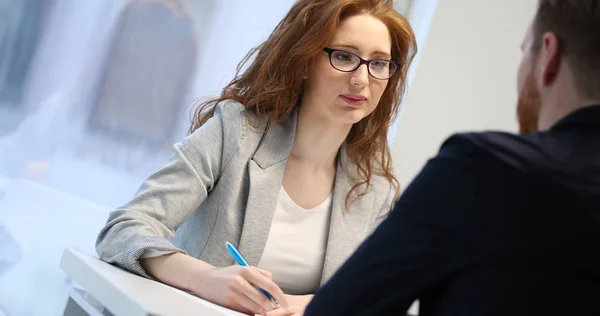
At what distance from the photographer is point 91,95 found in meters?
2.46

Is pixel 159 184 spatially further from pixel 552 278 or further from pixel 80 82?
pixel 552 278

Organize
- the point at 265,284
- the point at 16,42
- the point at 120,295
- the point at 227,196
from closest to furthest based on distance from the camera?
the point at 120,295, the point at 265,284, the point at 227,196, the point at 16,42

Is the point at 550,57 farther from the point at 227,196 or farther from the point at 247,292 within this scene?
the point at 227,196

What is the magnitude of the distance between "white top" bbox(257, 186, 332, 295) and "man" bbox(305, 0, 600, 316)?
3.32 feet

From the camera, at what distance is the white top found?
A: 5.99ft

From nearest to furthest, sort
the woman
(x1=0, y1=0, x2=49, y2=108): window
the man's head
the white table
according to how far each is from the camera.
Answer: the man's head < the white table < the woman < (x1=0, y1=0, x2=49, y2=108): window

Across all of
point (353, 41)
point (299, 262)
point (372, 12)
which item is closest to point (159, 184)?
point (299, 262)

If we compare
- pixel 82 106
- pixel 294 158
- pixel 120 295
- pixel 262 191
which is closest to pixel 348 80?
pixel 294 158

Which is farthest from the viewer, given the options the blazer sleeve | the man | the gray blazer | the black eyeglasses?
the black eyeglasses

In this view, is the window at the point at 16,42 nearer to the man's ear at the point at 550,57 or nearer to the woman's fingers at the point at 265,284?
the woman's fingers at the point at 265,284

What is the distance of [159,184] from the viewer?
5.47 ft

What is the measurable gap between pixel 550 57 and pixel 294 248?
1120 mm

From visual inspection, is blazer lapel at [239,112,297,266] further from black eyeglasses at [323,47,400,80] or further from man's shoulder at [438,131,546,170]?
man's shoulder at [438,131,546,170]

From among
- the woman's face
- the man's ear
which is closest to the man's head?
the man's ear
